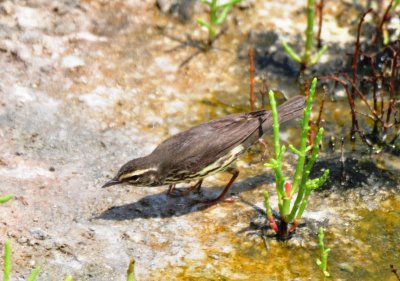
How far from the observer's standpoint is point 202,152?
8094 millimetres

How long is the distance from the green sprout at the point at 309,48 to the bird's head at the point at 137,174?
8.90 ft

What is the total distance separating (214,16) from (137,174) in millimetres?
3178

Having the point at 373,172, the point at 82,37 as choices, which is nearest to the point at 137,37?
the point at 82,37

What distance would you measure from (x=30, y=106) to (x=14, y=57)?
97 cm

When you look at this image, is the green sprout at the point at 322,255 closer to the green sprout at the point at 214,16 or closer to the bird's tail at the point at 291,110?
the bird's tail at the point at 291,110

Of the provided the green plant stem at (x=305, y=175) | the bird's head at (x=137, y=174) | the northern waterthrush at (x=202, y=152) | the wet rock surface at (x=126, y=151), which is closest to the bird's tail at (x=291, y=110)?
the northern waterthrush at (x=202, y=152)

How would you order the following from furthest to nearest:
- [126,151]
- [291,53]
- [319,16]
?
1. [319,16]
2. [291,53]
3. [126,151]

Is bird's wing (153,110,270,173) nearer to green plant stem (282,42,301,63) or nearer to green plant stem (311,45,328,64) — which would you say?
green plant stem (282,42,301,63)

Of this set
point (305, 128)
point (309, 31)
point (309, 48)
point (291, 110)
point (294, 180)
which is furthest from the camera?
point (309, 48)

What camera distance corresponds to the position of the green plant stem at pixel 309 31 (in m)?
9.78

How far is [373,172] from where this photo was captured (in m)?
8.59

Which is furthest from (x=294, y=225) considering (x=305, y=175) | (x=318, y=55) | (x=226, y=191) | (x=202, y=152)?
(x=318, y=55)

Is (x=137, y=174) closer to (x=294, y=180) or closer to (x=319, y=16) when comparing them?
(x=294, y=180)

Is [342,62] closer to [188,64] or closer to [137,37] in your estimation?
[188,64]
